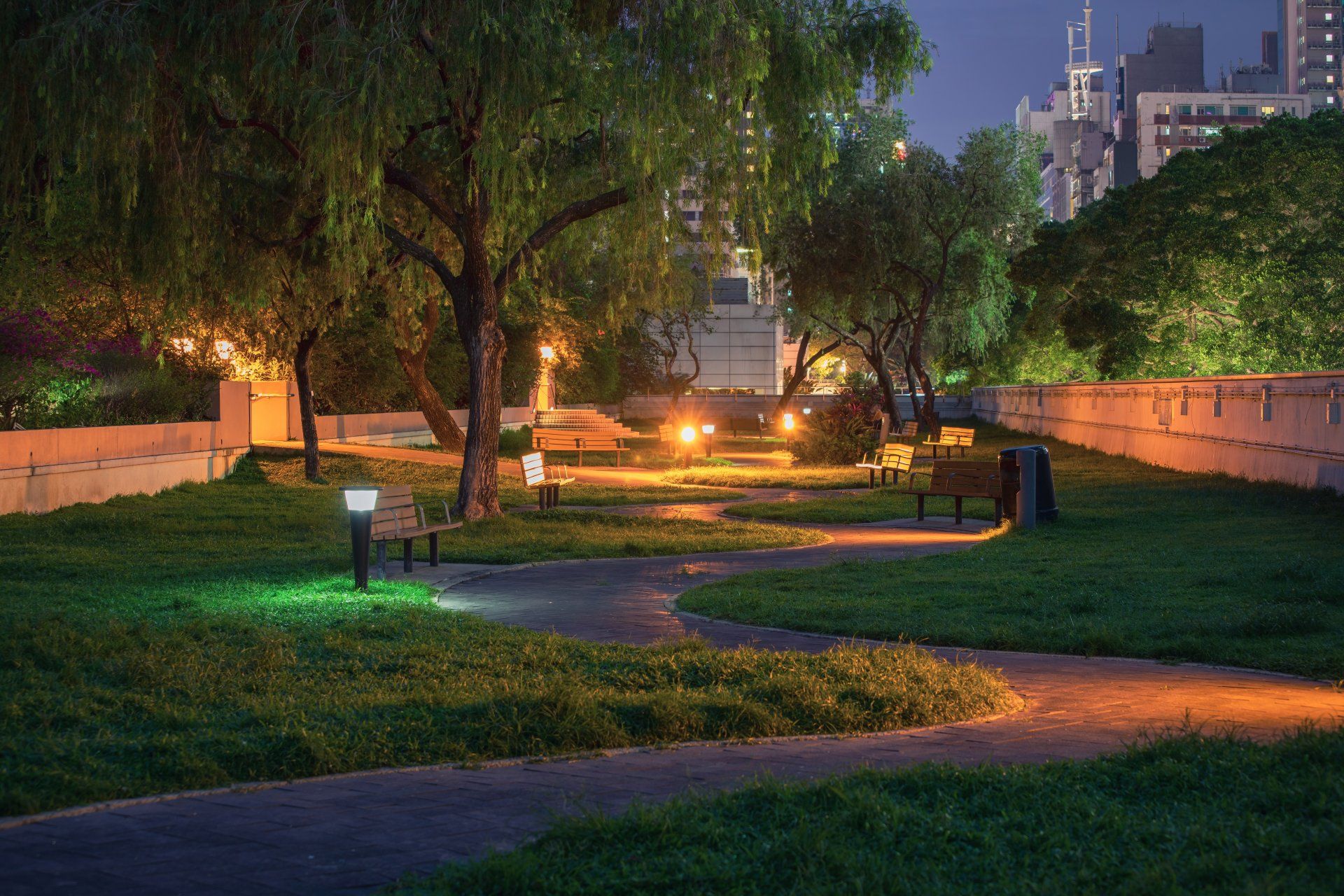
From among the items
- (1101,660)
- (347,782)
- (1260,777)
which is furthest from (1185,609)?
(347,782)

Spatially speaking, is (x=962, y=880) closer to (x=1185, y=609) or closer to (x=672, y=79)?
(x=1185, y=609)

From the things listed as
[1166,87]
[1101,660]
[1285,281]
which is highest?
[1166,87]

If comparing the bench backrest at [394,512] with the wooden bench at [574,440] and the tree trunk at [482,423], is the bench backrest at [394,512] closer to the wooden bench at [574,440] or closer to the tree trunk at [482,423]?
the tree trunk at [482,423]

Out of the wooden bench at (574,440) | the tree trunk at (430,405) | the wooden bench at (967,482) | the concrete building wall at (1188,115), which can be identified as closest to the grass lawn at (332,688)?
the wooden bench at (967,482)

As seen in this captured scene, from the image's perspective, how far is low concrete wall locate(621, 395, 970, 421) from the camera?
72750 millimetres

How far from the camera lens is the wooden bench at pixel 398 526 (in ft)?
43.4

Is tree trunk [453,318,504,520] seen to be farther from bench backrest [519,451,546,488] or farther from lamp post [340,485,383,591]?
lamp post [340,485,383,591]

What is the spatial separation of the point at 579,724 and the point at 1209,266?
36648 mm

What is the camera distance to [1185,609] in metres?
10.3

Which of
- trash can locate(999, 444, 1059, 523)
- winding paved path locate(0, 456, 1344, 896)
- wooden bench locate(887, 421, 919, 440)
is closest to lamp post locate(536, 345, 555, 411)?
wooden bench locate(887, 421, 919, 440)

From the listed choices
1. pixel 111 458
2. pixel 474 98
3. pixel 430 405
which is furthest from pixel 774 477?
pixel 474 98

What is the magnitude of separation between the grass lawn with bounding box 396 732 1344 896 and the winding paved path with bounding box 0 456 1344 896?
0.45 m

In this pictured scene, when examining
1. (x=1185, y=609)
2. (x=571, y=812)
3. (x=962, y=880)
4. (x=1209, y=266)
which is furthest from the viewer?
(x=1209, y=266)

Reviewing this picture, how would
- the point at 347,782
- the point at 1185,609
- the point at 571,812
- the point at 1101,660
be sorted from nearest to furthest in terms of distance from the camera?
1. the point at 571,812
2. the point at 347,782
3. the point at 1101,660
4. the point at 1185,609
